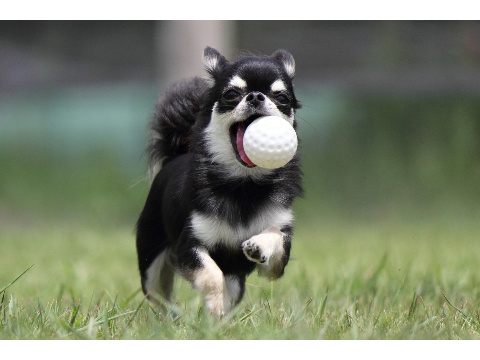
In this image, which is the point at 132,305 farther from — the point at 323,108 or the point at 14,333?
the point at 323,108

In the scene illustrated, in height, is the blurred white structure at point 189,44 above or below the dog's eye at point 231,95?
below

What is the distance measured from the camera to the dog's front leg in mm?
3830

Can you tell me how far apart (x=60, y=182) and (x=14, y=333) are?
783cm

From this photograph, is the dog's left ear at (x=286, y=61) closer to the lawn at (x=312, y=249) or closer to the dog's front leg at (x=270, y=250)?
the dog's front leg at (x=270, y=250)

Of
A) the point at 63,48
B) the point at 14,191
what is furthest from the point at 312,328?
the point at 63,48

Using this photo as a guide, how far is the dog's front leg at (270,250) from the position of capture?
383cm

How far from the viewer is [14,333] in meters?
3.54

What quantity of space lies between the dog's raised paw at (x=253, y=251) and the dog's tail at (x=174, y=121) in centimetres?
105

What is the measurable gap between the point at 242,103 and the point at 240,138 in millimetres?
201

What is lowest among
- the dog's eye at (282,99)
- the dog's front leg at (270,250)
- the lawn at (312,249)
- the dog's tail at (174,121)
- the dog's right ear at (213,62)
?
the lawn at (312,249)

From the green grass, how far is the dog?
0.77 feet

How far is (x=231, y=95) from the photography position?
Answer: 408 cm

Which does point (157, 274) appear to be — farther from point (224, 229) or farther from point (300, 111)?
point (300, 111)

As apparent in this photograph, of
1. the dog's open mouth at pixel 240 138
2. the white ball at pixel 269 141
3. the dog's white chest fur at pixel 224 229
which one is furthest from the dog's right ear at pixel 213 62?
the dog's white chest fur at pixel 224 229
